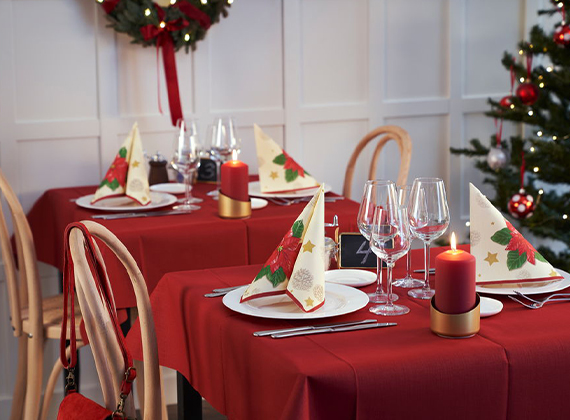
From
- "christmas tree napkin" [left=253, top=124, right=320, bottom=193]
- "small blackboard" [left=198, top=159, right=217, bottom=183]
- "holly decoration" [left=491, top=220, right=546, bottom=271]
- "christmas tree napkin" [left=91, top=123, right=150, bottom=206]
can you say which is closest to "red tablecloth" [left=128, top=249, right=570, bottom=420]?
"holly decoration" [left=491, top=220, right=546, bottom=271]

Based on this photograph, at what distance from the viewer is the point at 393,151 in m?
3.79

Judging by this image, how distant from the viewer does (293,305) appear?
161 centimetres

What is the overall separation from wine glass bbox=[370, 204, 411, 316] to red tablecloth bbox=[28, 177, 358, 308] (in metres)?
0.62

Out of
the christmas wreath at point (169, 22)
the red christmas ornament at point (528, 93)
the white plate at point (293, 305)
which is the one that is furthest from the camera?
the red christmas ornament at point (528, 93)

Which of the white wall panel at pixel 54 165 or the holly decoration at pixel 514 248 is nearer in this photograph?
the holly decoration at pixel 514 248

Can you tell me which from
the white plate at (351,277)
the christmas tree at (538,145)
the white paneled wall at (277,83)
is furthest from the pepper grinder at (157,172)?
the white plate at (351,277)

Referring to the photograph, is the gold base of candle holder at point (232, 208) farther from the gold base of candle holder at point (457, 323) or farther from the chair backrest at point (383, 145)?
the gold base of candle holder at point (457, 323)

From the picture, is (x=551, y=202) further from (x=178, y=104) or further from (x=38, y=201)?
(x=38, y=201)

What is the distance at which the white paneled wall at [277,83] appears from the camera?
3.15 m

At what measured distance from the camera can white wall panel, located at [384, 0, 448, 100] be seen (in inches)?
145

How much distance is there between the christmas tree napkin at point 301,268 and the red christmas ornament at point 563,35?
198 centimetres

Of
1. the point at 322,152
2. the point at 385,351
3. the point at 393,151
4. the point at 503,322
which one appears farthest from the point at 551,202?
the point at 385,351

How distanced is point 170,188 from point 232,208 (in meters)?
0.57

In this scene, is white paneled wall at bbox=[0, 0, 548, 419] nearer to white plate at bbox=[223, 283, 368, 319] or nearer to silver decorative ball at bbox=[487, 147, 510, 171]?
silver decorative ball at bbox=[487, 147, 510, 171]
